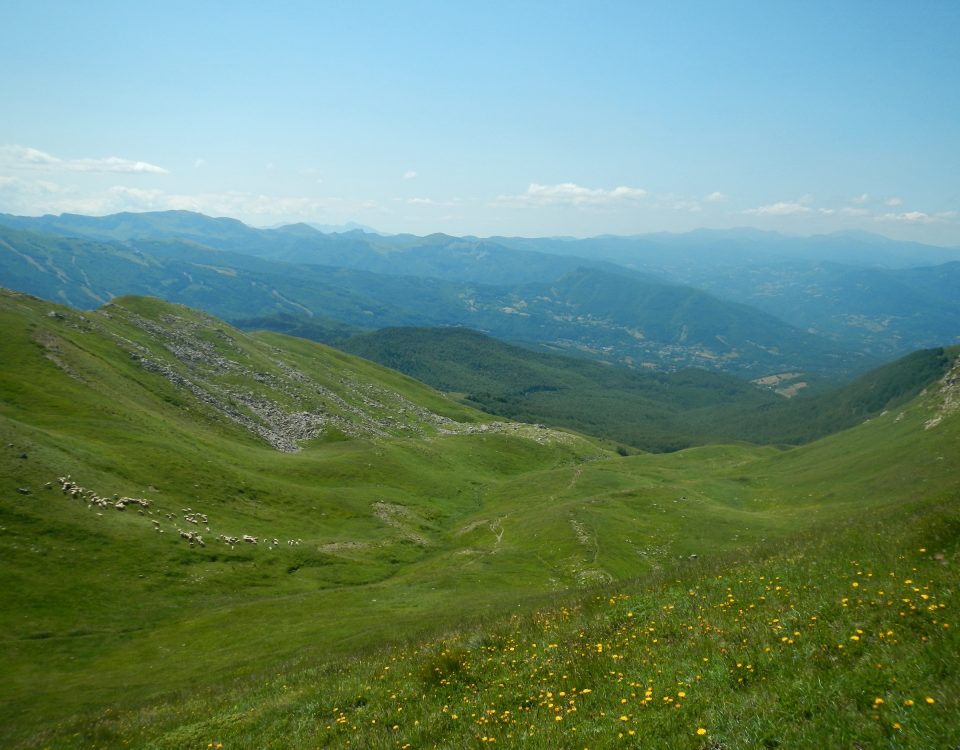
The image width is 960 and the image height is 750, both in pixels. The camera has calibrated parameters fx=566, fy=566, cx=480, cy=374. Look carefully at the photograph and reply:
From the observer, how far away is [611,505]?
294 feet

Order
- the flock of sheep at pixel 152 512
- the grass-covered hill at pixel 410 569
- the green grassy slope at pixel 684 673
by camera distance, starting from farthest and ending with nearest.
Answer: the flock of sheep at pixel 152 512
the grass-covered hill at pixel 410 569
the green grassy slope at pixel 684 673

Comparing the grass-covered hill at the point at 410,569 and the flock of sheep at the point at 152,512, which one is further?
the flock of sheep at the point at 152,512

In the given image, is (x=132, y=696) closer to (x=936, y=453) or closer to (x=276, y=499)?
(x=276, y=499)

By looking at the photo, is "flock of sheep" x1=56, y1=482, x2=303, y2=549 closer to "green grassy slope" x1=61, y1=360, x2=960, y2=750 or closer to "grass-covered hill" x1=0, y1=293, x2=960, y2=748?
"grass-covered hill" x1=0, y1=293, x2=960, y2=748

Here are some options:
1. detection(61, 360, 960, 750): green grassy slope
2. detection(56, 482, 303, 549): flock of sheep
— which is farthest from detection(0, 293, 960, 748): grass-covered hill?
detection(56, 482, 303, 549): flock of sheep

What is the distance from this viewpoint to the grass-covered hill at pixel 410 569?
533 inches

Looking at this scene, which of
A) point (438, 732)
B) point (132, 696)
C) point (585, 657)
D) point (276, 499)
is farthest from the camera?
point (276, 499)

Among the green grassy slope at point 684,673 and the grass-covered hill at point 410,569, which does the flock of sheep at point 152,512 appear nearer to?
the grass-covered hill at point 410,569

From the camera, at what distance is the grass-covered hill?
1354 centimetres

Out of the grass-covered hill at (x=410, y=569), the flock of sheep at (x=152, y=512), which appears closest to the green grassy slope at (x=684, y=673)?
the grass-covered hill at (x=410, y=569)

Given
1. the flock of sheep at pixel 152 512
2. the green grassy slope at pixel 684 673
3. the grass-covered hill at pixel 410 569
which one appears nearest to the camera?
the green grassy slope at pixel 684 673

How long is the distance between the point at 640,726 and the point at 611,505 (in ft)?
264

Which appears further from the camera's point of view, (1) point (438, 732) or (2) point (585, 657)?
(2) point (585, 657)

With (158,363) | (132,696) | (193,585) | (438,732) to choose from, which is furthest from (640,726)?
(158,363)
